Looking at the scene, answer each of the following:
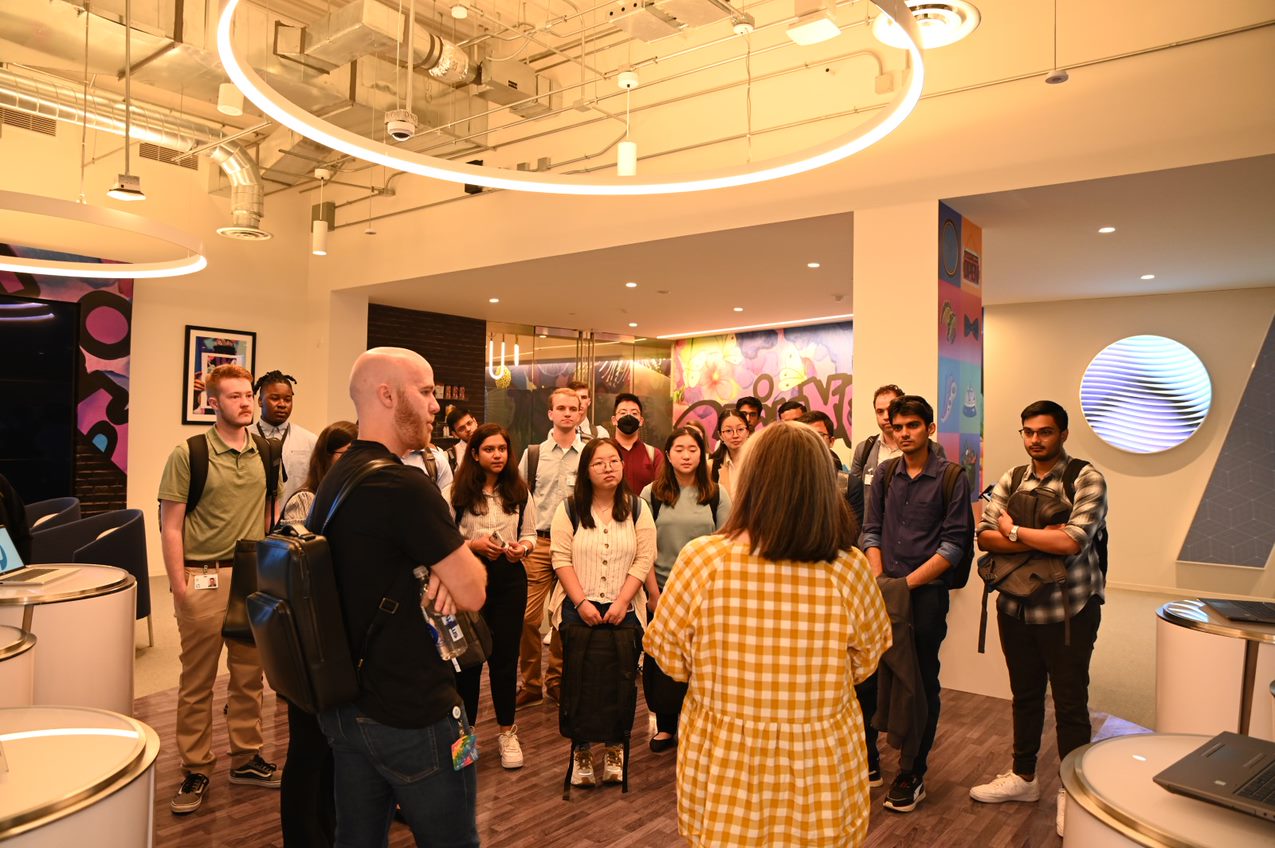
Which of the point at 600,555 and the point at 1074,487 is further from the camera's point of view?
the point at 600,555

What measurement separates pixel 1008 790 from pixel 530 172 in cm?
322

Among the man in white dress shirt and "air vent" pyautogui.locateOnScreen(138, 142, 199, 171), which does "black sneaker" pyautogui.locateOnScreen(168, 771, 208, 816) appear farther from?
"air vent" pyautogui.locateOnScreen(138, 142, 199, 171)

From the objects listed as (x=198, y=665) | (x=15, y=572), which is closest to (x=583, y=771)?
(x=198, y=665)

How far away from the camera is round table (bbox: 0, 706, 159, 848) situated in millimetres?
1323

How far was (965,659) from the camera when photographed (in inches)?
205

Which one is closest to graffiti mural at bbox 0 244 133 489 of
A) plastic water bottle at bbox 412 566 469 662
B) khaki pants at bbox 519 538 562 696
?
khaki pants at bbox 519 538 562 696

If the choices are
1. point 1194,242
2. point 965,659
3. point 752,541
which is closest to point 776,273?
point 1194,242

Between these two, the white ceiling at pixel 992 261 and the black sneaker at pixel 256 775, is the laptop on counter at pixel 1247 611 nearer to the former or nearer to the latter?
the white ceiling at pixel 992 261

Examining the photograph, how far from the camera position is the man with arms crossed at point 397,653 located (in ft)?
5.72

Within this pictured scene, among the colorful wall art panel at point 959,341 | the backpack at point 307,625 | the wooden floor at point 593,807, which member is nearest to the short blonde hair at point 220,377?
the wooden floor at point 593,807

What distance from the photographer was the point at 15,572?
295 cm

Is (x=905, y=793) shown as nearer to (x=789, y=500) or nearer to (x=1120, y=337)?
(x=789, y=500)

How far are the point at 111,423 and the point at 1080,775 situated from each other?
8.81 metres

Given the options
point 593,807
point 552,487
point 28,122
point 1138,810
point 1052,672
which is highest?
point 28,122
